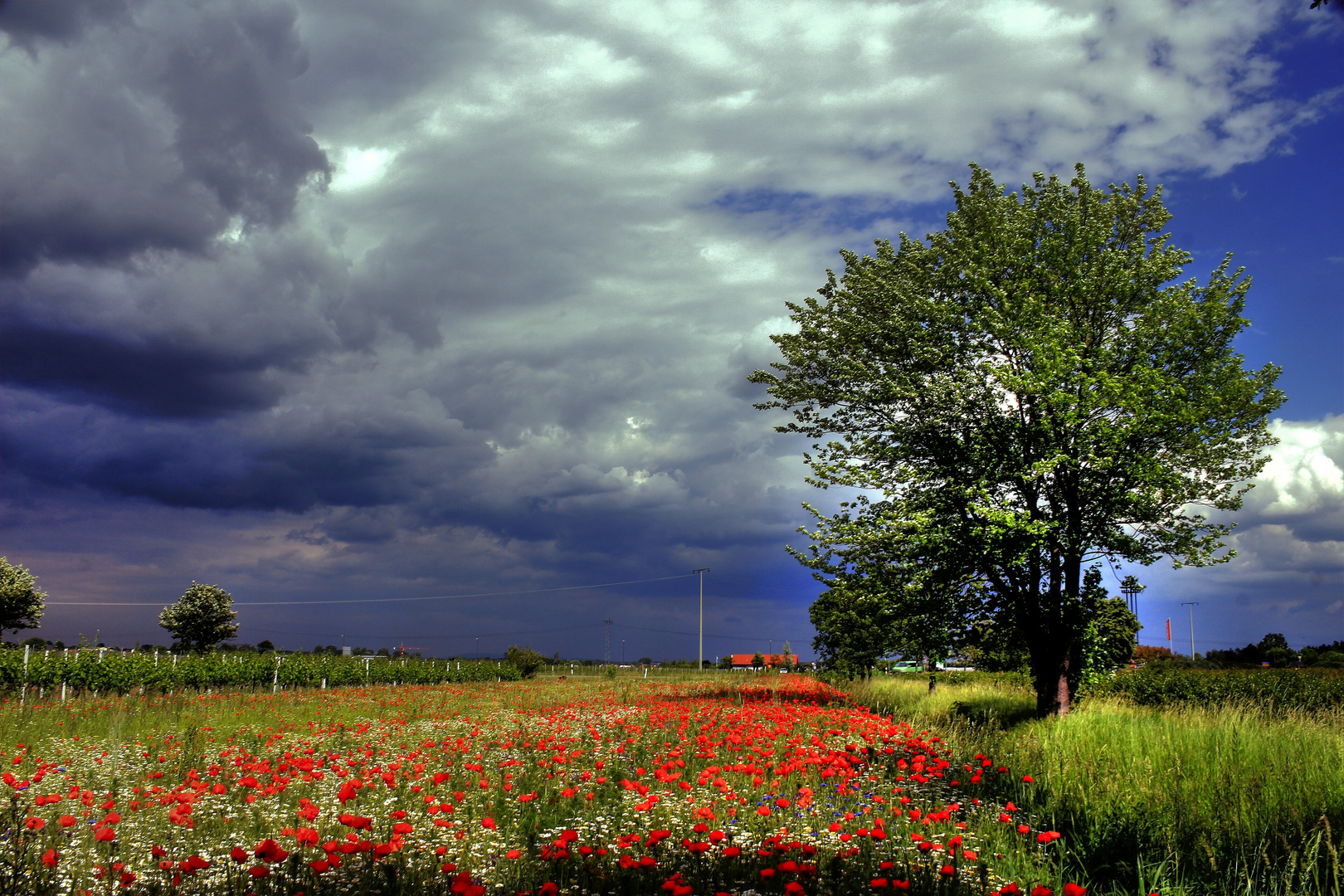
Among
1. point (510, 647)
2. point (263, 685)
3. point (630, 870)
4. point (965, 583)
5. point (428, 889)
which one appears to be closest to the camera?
point (428, 889)

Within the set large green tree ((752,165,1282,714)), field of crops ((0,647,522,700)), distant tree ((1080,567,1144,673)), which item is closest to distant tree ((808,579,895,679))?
large green tree ((752,165,1282,714))

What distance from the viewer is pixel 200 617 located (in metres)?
57.5

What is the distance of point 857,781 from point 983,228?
16.5 meters

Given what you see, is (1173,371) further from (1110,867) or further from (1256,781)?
(1110,867)

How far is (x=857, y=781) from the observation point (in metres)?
8.34

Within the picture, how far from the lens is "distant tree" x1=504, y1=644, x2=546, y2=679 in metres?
62.4

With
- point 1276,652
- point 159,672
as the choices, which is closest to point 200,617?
point 159,672

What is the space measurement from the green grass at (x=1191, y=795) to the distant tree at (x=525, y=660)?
53580 millimetres

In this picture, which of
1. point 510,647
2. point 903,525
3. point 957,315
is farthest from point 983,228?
point 510,647

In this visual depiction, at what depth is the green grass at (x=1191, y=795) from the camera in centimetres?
604

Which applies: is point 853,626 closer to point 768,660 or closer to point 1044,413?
point 1044,413

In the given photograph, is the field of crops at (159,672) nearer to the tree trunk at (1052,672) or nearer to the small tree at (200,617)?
the small tree at (200,617)

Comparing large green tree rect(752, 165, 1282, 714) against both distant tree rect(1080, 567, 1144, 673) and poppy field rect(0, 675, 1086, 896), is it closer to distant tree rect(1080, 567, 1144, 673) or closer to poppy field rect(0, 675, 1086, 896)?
distant tree rect(1080, 567, 1144, 673)

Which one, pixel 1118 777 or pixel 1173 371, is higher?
pixel 1173 371
